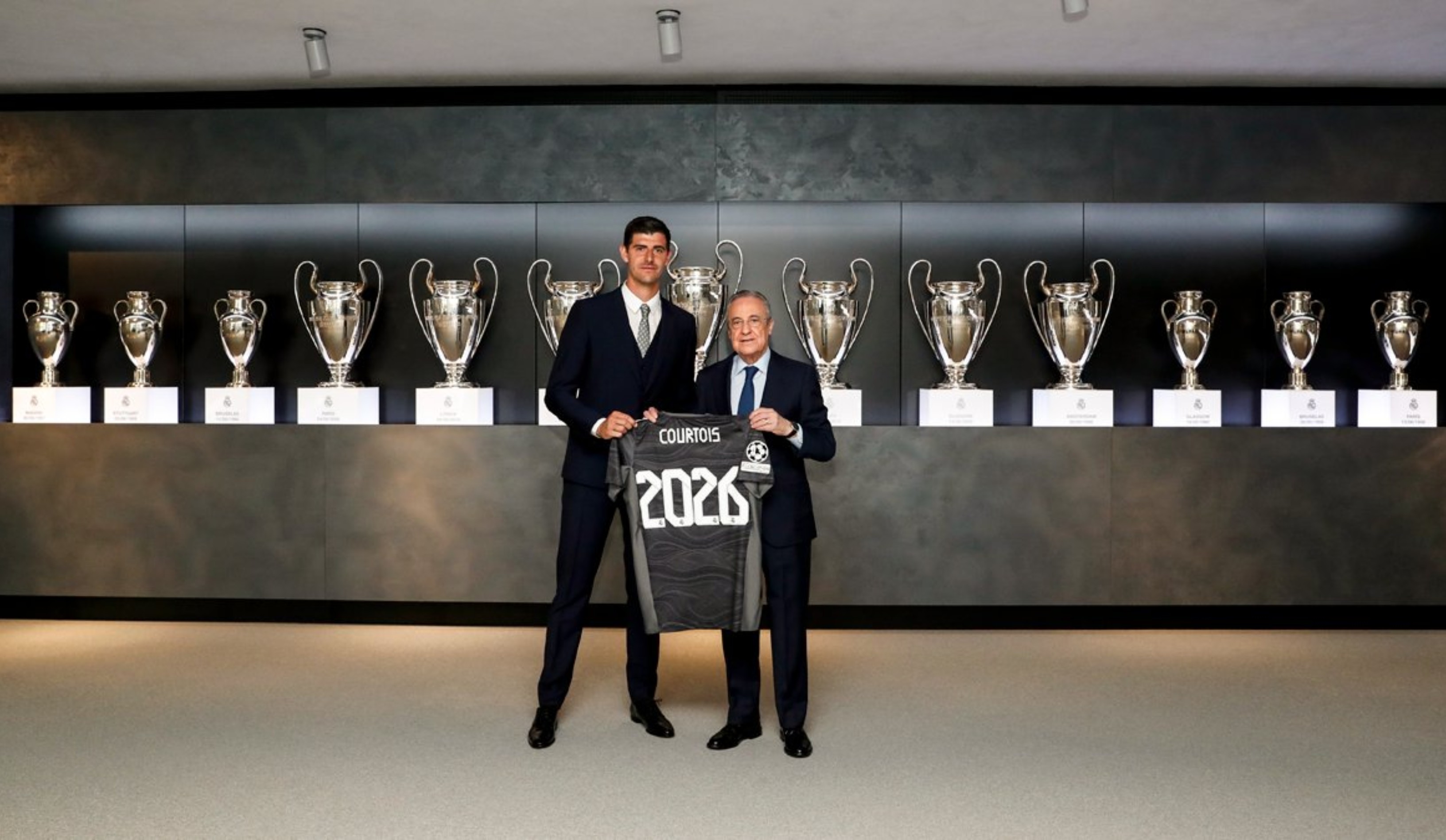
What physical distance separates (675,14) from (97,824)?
9.59ft

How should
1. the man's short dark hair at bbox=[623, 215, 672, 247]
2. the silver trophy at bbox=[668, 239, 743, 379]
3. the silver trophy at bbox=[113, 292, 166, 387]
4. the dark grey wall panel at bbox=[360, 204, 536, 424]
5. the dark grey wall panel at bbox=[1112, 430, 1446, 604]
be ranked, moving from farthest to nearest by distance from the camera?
the dark grey wall panel at bbox=[360, 204, 536, 424] → the silver trophy at bbox=[113, 292, 166, 387] → the silver trophy at bbox=[668, 239, 743, 379] → the dark grey wall panel at bbox=[1112, 430, 1446, 604] → the man's short dark hair at bbox=[623, 215, 672, 247]

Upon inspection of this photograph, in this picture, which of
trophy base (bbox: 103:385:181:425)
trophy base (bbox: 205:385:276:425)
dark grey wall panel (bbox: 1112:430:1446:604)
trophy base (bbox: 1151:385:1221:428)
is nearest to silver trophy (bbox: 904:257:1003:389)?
dark grey wall panel (bbox: 1112:430:1446:604)

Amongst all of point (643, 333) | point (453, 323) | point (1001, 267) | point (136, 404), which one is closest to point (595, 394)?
point (643, 333)

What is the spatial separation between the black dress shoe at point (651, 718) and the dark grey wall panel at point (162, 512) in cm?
202

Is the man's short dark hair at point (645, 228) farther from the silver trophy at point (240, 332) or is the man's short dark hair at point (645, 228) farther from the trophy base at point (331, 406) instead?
the silver trophy at point (240, 332)

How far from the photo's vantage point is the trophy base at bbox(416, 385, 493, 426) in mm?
4762

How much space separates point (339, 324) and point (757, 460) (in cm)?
264

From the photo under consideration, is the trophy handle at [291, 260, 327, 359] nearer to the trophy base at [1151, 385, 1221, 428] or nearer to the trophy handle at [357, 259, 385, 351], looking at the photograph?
the trophy handle at [357, 259, 385, 351]

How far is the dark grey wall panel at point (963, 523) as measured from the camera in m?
4.60

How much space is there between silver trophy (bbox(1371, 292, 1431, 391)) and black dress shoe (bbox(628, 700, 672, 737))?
3481mm

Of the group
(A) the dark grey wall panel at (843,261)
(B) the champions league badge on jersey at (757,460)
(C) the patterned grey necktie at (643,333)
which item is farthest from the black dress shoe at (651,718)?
(A) the dark grey wall panel at (843,261)

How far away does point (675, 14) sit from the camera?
3.94 m

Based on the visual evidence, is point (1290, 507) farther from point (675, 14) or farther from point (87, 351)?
point (87, 351)

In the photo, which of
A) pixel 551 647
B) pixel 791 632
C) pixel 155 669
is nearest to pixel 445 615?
pixel 155 669
